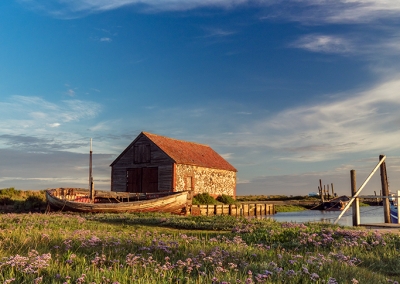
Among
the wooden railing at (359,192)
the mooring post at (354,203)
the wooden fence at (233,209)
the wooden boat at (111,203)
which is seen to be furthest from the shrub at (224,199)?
the mooring post at (354,203)

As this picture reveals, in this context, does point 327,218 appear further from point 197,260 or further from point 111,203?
point 197,260

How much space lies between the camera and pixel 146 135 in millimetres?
43844

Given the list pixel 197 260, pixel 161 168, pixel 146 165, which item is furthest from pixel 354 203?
pixel 146 165

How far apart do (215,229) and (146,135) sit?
25127mm

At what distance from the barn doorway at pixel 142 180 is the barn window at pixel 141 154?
980 millimetres

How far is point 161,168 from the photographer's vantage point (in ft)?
138

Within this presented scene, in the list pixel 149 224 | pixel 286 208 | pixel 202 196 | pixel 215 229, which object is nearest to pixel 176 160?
pixel 202 196

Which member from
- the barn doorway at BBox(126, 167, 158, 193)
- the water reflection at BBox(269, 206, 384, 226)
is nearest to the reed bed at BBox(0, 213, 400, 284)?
the water reflection at BBox(269, 206, 384, 226)

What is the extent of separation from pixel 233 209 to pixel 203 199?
4185 mm

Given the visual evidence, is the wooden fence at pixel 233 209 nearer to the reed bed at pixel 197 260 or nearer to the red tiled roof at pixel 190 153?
the red tiled roof at pixel 190 153

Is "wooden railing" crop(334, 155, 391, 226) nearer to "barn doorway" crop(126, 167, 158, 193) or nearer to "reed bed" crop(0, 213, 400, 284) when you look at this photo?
"reed bed" crop(0, 213, 400, 284)

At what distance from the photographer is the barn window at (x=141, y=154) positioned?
4325 cm

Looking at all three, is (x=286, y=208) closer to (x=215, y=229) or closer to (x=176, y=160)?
(x=176, y=160)

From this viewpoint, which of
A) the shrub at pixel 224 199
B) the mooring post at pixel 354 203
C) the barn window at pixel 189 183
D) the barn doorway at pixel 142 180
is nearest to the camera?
the mooring post at pixel 354 203
